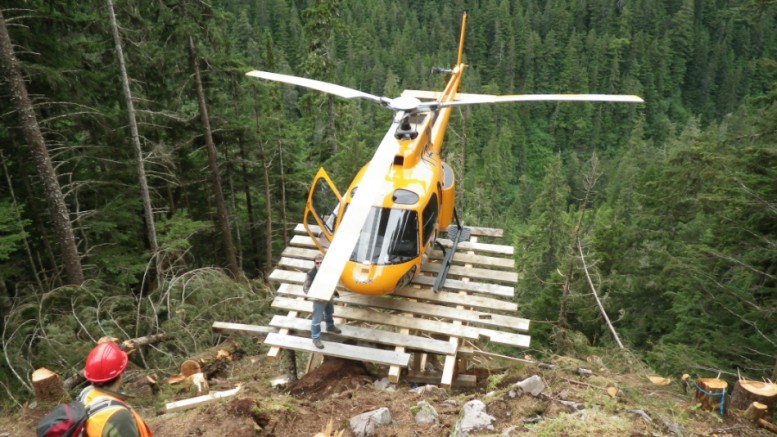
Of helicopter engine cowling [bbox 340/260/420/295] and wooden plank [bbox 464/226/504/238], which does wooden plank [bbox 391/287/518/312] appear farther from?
wooden plank [bbox 464/226/504/238]

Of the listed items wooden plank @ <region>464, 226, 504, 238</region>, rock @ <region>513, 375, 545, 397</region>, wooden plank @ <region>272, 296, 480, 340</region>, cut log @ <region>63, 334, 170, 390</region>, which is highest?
wooden plank @ <region>464, 226, 504, 238</region>

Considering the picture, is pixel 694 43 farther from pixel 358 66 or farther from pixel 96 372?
pixel 96 372

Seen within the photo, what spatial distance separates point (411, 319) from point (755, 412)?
4.25 m

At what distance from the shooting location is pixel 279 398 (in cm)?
603

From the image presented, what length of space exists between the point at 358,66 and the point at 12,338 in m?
93.0

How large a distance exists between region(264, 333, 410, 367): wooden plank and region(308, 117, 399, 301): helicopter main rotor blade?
1.70 meters

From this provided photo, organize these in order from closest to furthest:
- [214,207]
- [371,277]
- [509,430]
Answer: [509,430] → [371,277] → [214,207]

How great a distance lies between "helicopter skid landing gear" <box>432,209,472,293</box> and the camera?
805cm

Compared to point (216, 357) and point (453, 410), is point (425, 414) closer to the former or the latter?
point (453, 410)

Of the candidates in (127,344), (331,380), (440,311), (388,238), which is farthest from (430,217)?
(127,344)

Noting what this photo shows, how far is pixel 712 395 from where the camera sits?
18.5ft

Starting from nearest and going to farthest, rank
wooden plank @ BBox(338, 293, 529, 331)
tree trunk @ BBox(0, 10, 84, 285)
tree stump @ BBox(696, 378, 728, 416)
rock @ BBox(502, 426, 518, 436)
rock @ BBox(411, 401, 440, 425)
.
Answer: rock @ BBox(502, 426, 518, 436) < rock @ BBox(411, 401, 440, 425) < tree stump @ BBox(696, 378, 728, 416) < wooden plank @ BBox(338, 293, 529, 331) < tree trunk @ BBox(0, 10, 84, 285)

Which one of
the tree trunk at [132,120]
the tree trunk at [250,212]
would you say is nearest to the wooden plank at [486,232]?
the tree trunk at [132,120]

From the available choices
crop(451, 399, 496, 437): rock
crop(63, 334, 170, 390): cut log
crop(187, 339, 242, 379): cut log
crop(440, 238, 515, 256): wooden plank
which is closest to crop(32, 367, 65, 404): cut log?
crop(63, 334, 170, 390): cut log
